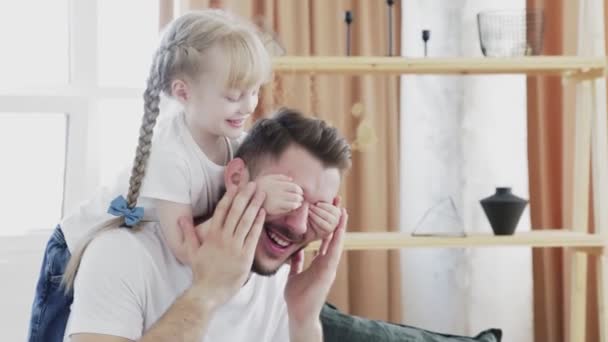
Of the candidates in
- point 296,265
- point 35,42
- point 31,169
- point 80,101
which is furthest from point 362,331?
point 35,42

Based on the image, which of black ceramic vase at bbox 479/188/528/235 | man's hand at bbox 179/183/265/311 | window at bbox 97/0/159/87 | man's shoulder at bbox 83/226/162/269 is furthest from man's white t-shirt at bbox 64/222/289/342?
window at bbox 97/0/159/87

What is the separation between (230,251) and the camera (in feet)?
5.20

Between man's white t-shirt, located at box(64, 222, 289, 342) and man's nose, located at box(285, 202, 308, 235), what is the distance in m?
0.23

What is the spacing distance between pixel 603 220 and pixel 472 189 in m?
0.46

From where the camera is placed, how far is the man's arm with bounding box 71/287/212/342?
1.56 metres

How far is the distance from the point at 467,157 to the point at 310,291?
1431 millimetres

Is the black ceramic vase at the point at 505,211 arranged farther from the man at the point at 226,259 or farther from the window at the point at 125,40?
the window at the point at 125,40

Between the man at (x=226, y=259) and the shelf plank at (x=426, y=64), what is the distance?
3.12ft

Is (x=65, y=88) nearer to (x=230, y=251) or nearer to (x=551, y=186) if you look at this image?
(x=551, y=186)

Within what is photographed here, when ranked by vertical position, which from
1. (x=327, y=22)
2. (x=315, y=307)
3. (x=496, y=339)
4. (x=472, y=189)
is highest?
(x=327, y=22)

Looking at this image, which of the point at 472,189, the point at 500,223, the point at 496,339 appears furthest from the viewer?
the point at 472,189

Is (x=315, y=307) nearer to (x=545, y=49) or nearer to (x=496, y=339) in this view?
(x=496, y=339)

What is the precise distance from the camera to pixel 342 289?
10.3 ft

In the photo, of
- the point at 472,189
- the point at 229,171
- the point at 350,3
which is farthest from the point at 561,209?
the point at 229,171
